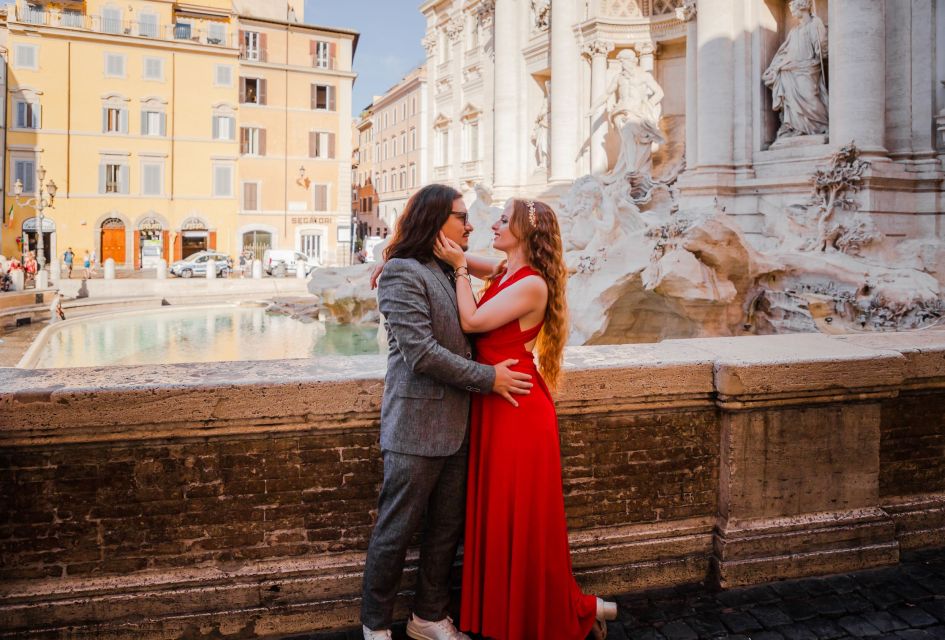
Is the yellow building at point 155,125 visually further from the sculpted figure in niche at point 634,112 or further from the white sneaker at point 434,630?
the white sneaker at point 434,630

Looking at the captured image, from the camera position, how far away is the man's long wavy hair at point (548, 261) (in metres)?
2.63

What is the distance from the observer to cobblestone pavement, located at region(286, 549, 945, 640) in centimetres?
289

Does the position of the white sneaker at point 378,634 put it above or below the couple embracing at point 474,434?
below

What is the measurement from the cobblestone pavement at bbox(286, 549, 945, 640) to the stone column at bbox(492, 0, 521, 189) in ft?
70.4

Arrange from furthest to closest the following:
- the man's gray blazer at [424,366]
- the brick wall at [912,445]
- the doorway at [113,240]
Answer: the doorway at [113,240], the brick wall at [912,445], the man's gray blazer at [424,366]

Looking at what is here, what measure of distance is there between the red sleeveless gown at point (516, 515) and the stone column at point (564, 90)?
18648 mm

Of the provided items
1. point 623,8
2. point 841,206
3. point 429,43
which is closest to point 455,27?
point 429,43

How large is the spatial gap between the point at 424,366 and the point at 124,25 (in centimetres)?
3953

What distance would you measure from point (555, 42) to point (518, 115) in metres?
3.91

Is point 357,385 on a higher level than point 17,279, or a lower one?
lower

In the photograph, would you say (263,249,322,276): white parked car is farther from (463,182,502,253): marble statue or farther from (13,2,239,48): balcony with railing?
(463,182,502,253): marble statue

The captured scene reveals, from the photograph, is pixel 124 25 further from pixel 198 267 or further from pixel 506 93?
A: pixel 506 93

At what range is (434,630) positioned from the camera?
108 inches

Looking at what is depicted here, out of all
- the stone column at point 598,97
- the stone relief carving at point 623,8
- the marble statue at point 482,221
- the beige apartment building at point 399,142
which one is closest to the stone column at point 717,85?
the marble statue at point 482,221
